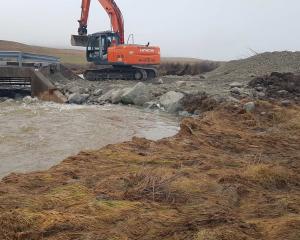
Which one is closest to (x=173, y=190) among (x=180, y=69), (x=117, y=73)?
(x=117, y=73)

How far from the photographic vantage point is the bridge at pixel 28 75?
21025 millimetres

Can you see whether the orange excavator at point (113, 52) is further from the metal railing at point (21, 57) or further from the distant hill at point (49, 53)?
the distant hill at point (49, 53)

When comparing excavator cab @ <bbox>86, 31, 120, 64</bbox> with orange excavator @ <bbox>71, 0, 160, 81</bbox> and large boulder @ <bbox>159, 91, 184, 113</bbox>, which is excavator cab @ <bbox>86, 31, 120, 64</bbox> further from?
large boulder @ <bbox>159, 91, 184, 113</bbox>

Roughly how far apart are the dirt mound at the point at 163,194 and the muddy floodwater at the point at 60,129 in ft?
5.23

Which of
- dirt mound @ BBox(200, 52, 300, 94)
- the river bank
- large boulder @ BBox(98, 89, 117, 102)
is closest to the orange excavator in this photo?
dirt mound @ BBox(200, 52, 300, 94)

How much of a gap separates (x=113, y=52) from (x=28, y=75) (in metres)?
5.02

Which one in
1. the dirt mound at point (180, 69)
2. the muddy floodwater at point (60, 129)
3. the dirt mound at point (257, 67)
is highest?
the dirt mound at point (257, 67)

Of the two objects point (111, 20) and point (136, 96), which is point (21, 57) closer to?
point (111, 20)

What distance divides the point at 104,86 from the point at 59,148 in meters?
11.9

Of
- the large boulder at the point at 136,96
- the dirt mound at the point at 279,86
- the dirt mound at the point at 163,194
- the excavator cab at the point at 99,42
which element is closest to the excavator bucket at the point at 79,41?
the excavator cab at the point at 99,42

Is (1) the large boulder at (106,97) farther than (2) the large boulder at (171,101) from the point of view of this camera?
Yes

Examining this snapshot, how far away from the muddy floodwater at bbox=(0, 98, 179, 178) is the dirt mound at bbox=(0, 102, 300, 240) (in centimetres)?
159

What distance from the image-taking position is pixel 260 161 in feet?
26.5

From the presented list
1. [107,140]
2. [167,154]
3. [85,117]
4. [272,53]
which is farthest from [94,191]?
[272,53]
